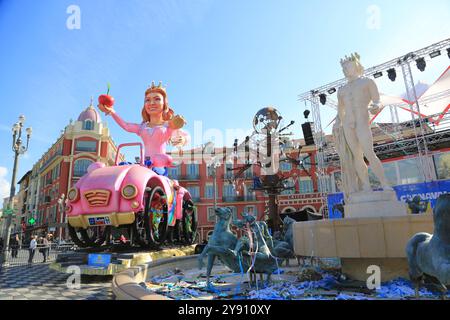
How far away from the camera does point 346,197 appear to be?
614 cm

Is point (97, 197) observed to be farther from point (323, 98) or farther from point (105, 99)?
point (323, 98)

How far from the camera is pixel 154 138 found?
10.3 meters

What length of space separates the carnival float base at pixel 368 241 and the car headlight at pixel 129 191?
4.49 m

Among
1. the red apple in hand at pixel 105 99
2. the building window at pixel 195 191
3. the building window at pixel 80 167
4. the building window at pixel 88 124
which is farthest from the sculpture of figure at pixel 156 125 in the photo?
the building window at pixel 88 124

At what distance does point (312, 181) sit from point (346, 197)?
2464cm

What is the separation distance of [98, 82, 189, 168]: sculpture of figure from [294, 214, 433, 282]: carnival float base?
6.27m

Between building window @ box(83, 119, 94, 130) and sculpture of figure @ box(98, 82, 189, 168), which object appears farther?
Answer: building window @ box(83, 119, 94, 130)

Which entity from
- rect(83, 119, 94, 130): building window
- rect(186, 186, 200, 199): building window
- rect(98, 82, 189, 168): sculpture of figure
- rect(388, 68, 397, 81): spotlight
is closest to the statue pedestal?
rect(98, 82, 189, 168): sculpture of figure

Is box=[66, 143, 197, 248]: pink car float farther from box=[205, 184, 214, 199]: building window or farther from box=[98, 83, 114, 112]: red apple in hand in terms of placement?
box=[205, 184, 214, 199]: building window

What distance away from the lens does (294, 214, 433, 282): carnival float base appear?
4277mm

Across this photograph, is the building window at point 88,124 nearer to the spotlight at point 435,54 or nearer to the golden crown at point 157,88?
the golden crown at point 157,88

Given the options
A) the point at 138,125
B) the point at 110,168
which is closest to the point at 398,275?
the point at 110,168

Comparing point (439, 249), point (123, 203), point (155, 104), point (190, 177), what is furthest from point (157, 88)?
point (190, 177)
